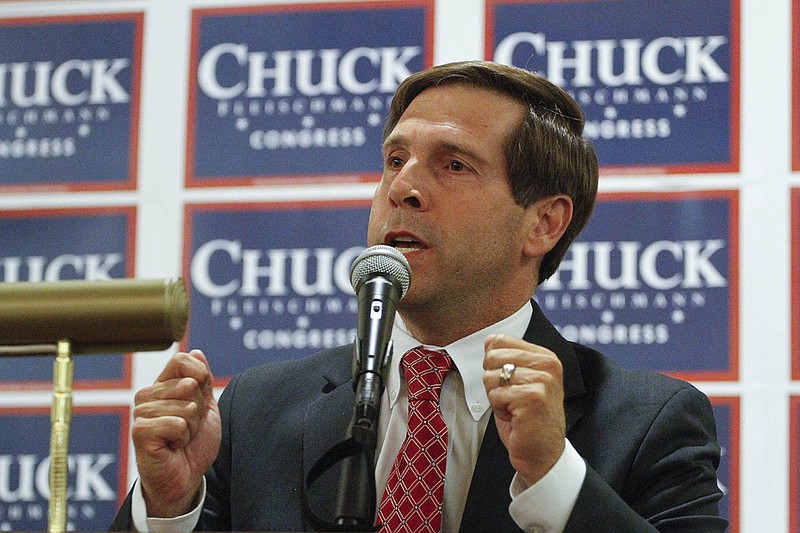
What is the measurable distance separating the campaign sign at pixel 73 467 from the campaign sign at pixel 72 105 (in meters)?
0.57

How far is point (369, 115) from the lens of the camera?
304 centimetres

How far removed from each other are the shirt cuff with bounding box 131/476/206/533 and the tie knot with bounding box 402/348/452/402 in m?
0.43

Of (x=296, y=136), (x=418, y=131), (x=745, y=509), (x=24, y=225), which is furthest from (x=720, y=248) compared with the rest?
(x=24, y=225)

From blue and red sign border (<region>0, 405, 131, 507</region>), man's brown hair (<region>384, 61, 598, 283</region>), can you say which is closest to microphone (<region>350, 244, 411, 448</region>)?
man's brown hair (<region>384, 61, 598, 283</region>)

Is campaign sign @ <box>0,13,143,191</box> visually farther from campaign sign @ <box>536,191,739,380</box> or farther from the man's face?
campaign sign @ <box>536,191,739,380</box>

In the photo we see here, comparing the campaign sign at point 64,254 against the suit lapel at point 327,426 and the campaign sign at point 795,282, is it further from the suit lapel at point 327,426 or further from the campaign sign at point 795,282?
the campaign sign at point 795,282

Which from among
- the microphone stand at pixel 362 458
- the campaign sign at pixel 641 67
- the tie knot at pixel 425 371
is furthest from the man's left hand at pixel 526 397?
the campaign sign at pixel 641 67

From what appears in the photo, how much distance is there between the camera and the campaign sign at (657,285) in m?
2.79

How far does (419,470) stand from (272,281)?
1.00 m

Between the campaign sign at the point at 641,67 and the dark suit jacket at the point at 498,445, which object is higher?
the campaign sign at the point at 641,67

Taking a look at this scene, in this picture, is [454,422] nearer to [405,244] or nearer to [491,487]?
[491,487]

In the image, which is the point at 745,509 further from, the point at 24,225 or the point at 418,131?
the point at 24,225

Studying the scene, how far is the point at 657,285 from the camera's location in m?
2.84

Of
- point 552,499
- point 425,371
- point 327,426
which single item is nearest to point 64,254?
point 327,426
